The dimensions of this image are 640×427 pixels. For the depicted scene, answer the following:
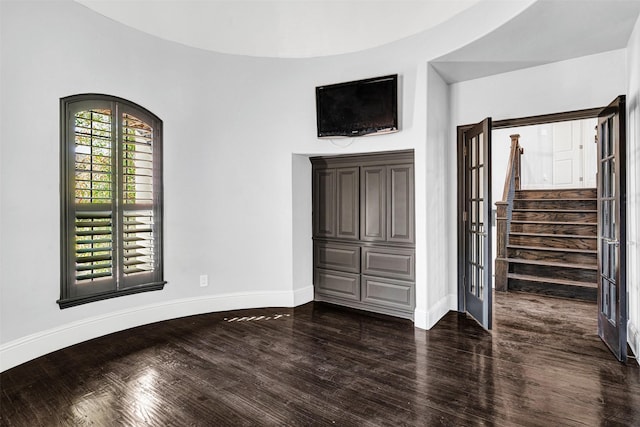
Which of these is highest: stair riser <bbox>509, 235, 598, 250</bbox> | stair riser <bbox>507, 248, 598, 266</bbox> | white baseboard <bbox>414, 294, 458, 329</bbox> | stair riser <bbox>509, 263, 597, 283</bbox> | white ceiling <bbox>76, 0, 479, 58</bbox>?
white ceiling <bbox>76, 0, 479, 58</bbox>

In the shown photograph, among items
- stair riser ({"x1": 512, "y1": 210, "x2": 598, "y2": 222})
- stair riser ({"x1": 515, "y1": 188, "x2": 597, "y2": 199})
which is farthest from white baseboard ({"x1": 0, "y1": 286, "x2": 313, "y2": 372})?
stair riser ({"x1": 515, "y1": 188, "x2": 597, "y2": 199})

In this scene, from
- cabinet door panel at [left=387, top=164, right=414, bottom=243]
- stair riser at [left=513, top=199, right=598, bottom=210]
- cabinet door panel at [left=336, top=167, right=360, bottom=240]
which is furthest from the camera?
stair riser at [left=513, top=199, right=598, bottom=210]

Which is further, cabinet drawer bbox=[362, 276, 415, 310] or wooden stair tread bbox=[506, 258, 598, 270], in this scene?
wooden stair tread bbox=[506, 258, 598, 270]

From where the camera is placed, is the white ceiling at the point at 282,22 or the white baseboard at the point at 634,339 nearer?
the white baseboard at the point at 634,339

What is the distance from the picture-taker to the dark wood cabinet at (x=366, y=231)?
3863mm

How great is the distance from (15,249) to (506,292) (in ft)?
17.5

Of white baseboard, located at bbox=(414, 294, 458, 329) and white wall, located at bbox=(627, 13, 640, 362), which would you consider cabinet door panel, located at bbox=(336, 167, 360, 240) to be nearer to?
white baseboard, located at bbox=(414, 294, 458, 329)

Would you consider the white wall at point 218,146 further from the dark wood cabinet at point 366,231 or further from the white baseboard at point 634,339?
the white baseboard at point 634,339

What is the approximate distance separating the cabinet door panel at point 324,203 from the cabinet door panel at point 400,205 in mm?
717

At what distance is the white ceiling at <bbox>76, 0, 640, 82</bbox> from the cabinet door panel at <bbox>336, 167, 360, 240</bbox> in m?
1.33

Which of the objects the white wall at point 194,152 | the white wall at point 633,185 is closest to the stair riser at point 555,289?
the white wall at point 633,185

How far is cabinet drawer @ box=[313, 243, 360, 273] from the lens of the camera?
4.21 m

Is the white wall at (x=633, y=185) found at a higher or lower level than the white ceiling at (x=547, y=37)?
lower

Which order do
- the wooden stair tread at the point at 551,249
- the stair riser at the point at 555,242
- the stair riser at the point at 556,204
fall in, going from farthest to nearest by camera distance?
the stair riser at the point at 556,204
the stair riser at the point at 555,242
the wooden stair tread at the point at 551,249
